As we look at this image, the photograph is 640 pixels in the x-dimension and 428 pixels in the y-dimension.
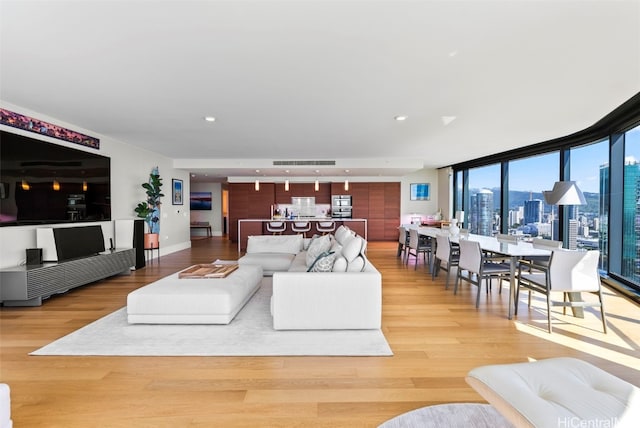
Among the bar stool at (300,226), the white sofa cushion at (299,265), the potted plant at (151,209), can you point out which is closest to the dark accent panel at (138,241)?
the potted plant at (151,209)

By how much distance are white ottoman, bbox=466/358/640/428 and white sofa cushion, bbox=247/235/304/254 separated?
4578 millimetres

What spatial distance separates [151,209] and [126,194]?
22.2 inches

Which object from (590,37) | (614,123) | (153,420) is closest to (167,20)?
(153,420)

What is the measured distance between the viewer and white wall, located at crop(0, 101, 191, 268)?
4133 mm

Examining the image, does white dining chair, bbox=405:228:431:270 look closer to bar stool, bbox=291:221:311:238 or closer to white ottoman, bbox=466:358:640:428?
bar stool, bbox=291:221:311:238

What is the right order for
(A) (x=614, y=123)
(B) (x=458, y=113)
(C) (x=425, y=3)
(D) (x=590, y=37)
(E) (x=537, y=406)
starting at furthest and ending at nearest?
1. (A) (x=614, y=123)
2. (B) (x=458, y=113)
3. (D) (x=590, y=37)
4. (C) (x=425, y=3)
5. (E) (x=537, y=406)

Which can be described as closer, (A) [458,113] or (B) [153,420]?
(B) [153,420]

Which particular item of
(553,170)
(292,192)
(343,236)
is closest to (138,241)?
(343,236)

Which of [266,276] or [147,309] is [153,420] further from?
[266,276]

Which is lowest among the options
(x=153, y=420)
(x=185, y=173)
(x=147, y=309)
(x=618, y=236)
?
(x=153, y=420)

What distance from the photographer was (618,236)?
483cm

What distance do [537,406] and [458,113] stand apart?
13.2ft

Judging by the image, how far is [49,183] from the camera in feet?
14.8

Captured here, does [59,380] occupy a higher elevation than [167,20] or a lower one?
lower
